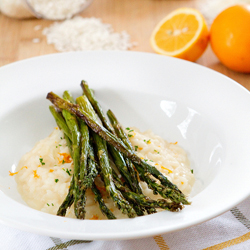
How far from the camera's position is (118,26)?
4254mm

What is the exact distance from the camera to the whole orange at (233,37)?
3.12m

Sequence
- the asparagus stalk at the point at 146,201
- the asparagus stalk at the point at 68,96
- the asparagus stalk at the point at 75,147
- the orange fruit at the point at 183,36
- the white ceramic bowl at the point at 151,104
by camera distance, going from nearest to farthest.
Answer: the asparagus stalk at the point at 146,201 → the asparagus stalk at the point at 75,147 → the white ceramic bowl at the point at 151,104 → the asparagus stalk at the point at 68,96 → the orange fruit at the point at 183,36

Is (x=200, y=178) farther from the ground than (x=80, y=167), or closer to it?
closer to it

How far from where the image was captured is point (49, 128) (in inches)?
114

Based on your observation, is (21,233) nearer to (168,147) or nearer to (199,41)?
(168,147)

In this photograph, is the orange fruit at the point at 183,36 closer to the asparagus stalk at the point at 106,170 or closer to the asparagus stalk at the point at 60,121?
the asparagus stalk at the point at 106,170

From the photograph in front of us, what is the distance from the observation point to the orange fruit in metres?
3.38

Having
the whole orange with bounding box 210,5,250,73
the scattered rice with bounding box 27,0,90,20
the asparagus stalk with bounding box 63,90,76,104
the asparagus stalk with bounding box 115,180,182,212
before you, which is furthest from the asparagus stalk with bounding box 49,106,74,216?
the scattered rice with bounding box 27,0,90,20

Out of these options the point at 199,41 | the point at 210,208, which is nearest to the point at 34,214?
the point at 210,208

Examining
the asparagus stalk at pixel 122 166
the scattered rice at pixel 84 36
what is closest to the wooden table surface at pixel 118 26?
the scattered rice at pixel 84 36

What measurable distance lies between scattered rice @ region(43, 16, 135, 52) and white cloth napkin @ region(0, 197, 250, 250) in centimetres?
229

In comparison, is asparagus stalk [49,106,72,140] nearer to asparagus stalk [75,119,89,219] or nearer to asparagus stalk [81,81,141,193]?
asparagus stalk [75,119,89,219]

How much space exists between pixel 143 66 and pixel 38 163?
1235 millimetres

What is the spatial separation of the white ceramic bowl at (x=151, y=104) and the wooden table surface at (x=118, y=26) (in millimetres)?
803
